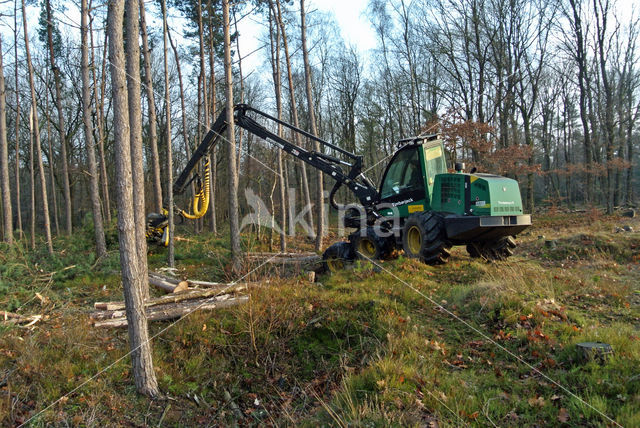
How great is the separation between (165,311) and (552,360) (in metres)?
5.21

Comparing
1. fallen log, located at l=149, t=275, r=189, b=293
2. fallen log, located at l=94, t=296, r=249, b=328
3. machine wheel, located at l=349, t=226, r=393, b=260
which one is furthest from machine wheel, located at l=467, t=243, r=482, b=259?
fallen log, located at l=149, t=275, r=189, b=293

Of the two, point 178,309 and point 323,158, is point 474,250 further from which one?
point 178,309

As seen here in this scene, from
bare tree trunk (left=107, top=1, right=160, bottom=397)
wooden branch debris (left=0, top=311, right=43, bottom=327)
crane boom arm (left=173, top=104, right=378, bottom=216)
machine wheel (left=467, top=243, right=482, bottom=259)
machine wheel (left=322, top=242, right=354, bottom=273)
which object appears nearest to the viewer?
bare tree trunk (left=107, top=1, right=160, bottom=397)

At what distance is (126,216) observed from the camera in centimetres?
419

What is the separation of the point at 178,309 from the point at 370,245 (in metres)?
5.09

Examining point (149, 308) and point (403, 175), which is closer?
point (149, 308)

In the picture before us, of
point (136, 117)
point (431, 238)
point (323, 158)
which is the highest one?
point (136, 117)

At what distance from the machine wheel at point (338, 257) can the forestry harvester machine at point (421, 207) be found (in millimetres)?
25

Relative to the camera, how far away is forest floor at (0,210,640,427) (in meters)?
3.67

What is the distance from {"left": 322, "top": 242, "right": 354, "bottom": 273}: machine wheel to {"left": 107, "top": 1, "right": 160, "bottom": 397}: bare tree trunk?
5.93m

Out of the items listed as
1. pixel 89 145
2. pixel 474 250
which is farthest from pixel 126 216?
pixel 89 145

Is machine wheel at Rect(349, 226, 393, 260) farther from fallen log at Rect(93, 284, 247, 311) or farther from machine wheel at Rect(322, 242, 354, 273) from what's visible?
fallen log at Rect(93, 284, 247, 311)

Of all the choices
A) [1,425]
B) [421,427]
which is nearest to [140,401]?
[1,425]

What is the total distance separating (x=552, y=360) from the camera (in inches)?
165
